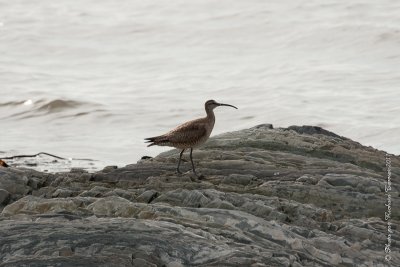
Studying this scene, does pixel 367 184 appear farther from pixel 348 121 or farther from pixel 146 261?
pixel 348 121

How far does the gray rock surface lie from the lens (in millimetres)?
9109

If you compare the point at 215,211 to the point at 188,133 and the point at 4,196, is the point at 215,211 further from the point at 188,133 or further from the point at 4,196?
the point at 188,133

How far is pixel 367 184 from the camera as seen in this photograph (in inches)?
458

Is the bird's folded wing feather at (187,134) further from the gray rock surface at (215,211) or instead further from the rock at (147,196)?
the rock at (147,196)

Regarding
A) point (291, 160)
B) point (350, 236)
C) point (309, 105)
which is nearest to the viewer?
point (350, 236)

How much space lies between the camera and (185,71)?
35406 millimetres

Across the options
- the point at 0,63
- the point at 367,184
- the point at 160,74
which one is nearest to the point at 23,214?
the point at 367,184

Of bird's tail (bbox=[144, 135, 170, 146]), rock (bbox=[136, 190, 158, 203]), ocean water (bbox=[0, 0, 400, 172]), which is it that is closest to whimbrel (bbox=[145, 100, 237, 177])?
bird's tail (bbox=[144, 135, 170, 146])

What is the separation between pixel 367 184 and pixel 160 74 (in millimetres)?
23865

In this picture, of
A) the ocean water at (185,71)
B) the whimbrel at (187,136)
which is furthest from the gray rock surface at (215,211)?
the ocean water at (185,71)

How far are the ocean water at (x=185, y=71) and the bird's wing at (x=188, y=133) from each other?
27.7 ft

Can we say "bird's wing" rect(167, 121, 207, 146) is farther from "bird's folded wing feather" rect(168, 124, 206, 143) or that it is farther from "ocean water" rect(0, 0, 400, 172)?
"ocean water" rect(0, 0, 400, 172)

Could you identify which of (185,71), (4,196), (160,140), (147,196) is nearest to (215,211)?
(147,196)

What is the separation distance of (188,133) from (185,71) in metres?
22.6
